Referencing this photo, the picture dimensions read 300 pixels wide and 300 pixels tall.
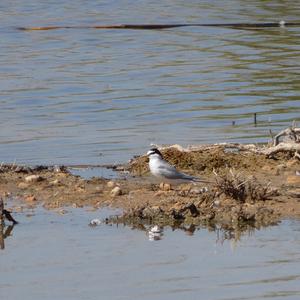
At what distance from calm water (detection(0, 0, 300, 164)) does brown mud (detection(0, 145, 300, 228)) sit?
111 centimetres

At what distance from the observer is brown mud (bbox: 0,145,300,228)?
8273 mm

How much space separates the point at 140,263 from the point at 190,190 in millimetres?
2018

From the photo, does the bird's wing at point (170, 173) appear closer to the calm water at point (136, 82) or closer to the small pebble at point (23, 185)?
the small pebble at point (23, 185)

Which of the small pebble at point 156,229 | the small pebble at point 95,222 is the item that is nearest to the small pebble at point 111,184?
the small pebble at point 95,222

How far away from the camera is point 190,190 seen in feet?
29.8

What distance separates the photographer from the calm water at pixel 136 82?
1263 cm

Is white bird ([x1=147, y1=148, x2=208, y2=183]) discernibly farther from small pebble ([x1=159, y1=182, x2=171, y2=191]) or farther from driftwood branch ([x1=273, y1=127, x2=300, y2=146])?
driftwood branch ([x1=273, y1=127, x2=300, y2=146])

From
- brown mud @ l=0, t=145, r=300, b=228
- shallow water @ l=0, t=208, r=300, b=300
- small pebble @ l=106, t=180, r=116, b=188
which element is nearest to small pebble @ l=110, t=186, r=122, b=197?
brown mud @ l=0, t=145, r=300, b=228

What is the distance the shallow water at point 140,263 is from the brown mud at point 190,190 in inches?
9.9

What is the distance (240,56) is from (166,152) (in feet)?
33.6

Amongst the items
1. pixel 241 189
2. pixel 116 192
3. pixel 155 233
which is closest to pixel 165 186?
pixel 116 192

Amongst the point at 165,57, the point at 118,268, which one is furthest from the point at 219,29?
the point at 118,268

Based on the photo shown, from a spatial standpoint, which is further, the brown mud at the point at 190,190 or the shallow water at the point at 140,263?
the brown mud at the point at 190,190

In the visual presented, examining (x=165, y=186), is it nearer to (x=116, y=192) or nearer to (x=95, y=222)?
(x=116, y=192)
